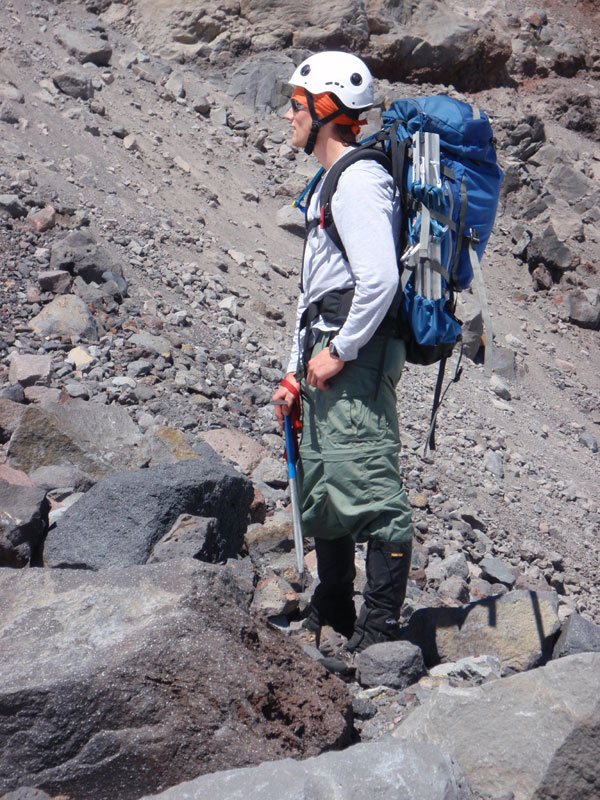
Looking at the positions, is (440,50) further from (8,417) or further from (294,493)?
(294,493)

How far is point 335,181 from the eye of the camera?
2996mm

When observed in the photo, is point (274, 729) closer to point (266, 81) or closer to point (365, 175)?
point (365, 175)

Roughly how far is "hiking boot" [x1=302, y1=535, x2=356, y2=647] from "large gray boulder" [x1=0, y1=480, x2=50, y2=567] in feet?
4.06

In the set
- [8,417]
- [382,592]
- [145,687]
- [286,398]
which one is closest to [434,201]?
[286,398]

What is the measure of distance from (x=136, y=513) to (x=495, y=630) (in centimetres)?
164

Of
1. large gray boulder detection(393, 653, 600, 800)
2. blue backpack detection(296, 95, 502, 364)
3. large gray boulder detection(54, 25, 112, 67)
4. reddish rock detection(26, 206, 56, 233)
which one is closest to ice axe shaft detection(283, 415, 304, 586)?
blue backpack detection(296, 95, 502, 364)

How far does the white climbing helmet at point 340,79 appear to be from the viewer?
3.13m

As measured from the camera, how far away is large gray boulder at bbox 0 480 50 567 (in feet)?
11.3

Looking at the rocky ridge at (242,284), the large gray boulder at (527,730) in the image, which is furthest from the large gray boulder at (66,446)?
the large gray boulder at (527,730)

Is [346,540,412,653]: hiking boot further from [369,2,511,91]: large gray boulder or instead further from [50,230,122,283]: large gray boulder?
[369,2,511,91]: large gray boulder

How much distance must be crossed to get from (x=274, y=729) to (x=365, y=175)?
1890 mm

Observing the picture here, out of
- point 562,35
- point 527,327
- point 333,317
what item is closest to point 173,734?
point 333,317

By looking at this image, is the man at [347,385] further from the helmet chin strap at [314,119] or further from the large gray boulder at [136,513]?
the large gray boulder at [136,513]

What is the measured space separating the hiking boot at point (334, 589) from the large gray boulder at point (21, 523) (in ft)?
4.06
